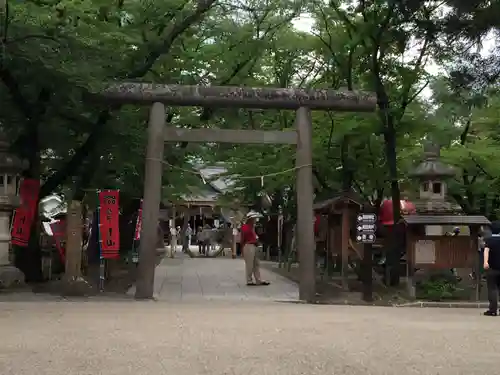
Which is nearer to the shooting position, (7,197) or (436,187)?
(7,197)

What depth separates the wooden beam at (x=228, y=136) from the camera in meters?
15.3

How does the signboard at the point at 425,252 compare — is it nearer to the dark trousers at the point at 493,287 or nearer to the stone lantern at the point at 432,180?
the stone lantern at the point at 432,180

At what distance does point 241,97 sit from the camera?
15477mm

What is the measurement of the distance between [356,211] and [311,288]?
3.47 meters

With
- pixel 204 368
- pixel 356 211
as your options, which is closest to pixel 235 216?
pixel 356 211

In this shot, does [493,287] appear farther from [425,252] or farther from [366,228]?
[366,228]

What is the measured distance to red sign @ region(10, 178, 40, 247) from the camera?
16578 millimetres

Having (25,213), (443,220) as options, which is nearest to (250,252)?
(443,220)

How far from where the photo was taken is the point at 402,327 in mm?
10508

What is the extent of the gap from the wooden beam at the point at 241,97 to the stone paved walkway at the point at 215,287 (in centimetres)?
461

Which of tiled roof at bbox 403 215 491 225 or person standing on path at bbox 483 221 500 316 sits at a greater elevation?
tiled roof at bbox 403 215 491 225

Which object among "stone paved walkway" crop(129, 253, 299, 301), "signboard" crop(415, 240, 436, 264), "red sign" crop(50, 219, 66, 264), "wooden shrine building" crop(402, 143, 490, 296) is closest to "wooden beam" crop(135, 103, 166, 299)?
"stone paved walkway" crop(129, 253, 299, 301)

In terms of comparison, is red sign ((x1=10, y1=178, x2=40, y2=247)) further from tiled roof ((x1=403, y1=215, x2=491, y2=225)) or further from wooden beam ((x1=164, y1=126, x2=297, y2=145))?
tiled roof ((x1=403, y1=215, x2=491, y2=225))

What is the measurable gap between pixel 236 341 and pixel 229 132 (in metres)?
7.67
